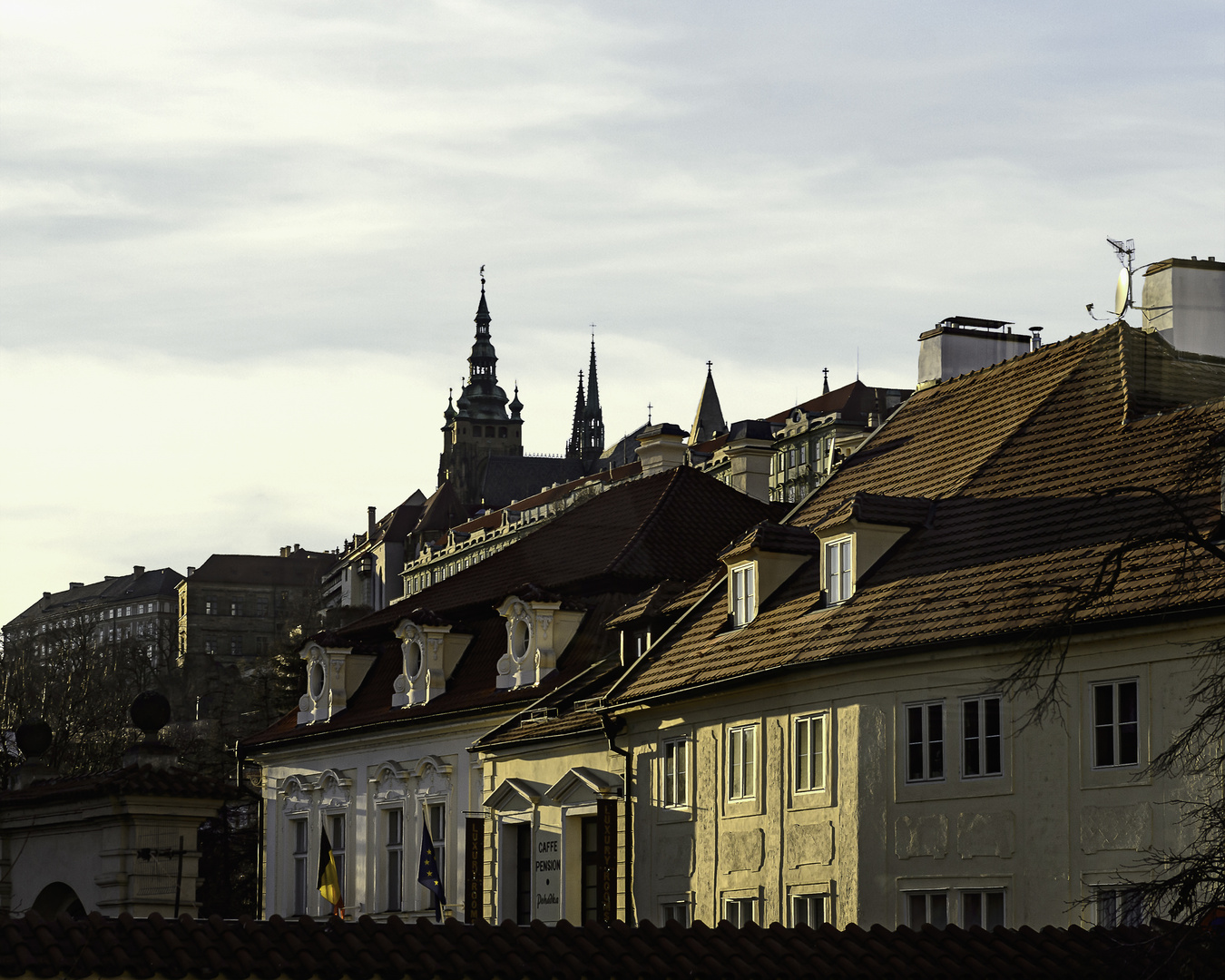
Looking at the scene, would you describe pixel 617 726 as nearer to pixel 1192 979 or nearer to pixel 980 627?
pixel 980 627

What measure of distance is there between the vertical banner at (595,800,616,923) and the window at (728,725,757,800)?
3.21m

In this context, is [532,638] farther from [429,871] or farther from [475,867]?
[429,871]

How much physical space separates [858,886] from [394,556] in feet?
552

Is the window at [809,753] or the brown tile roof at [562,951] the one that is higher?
the window at [809,753]

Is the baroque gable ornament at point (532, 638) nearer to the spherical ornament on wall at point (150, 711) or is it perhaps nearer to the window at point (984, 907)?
the window at point (984, 907)

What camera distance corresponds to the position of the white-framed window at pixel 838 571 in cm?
2970

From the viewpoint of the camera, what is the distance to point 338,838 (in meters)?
44.7

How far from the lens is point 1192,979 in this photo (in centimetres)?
1639

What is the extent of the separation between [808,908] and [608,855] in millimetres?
5463

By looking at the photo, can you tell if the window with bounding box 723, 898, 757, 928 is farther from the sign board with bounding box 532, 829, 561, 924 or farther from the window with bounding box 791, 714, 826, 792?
the sign board with bounding box 532, 829, 561, 924

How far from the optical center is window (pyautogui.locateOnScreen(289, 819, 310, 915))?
150 ft

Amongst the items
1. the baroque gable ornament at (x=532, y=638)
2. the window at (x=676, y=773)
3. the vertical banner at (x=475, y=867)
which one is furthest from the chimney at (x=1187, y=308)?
the vertical banner at (x=475, y=867)

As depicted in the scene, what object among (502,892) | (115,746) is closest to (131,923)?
(502,892)

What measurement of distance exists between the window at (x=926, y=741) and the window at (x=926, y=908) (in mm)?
1472
